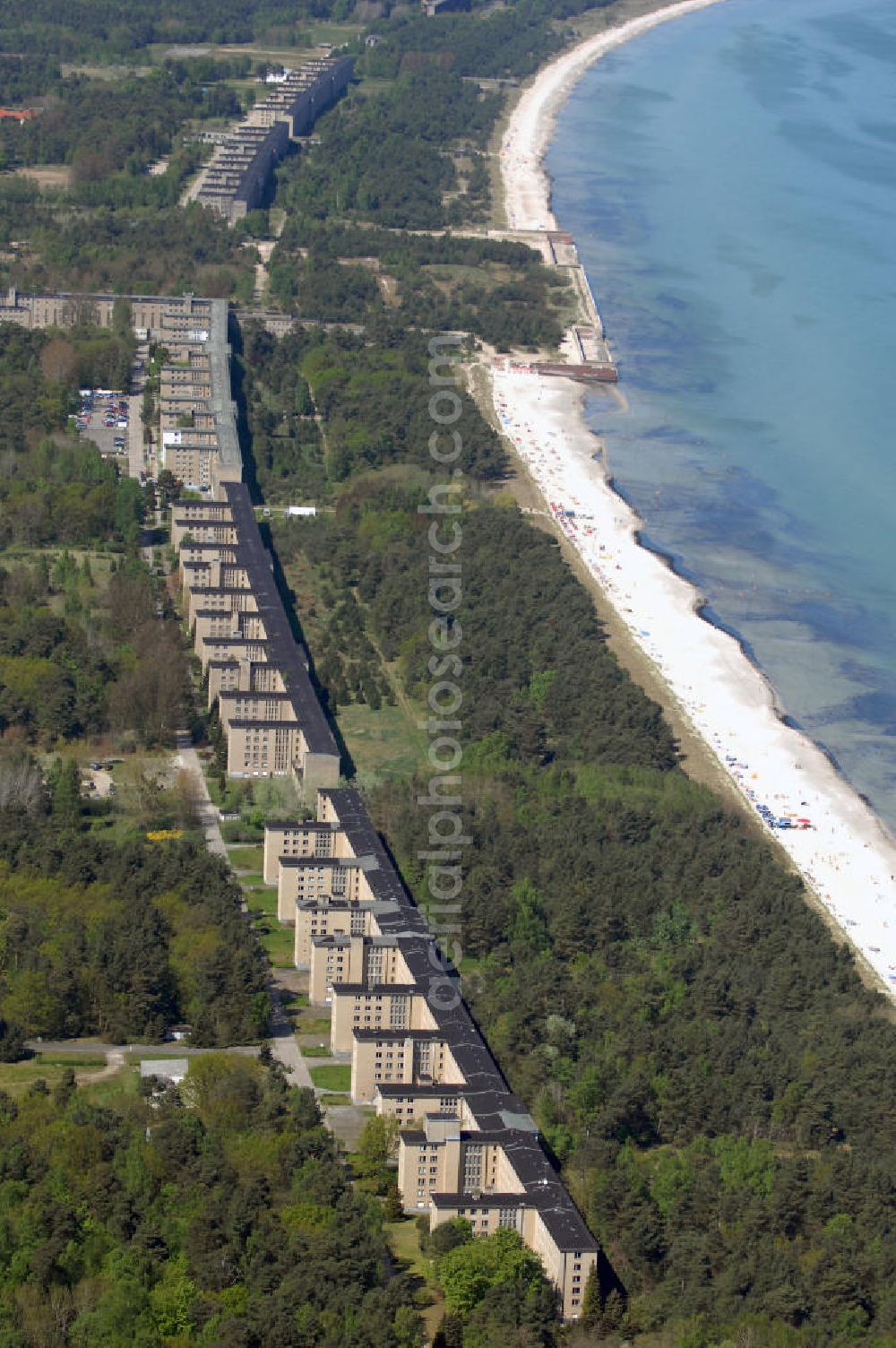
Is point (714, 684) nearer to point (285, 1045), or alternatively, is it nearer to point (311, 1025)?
point (311, 1025)

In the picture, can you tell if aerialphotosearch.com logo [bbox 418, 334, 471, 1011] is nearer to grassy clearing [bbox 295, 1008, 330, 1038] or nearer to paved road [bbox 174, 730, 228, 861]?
grassy clearing [bbox 295, 1008, 330, 1038]

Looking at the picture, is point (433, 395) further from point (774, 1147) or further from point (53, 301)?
point (774, 1147)

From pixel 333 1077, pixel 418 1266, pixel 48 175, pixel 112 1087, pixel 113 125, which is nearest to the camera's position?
pixel 418 1266

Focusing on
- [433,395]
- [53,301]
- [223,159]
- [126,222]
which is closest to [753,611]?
[433,395]

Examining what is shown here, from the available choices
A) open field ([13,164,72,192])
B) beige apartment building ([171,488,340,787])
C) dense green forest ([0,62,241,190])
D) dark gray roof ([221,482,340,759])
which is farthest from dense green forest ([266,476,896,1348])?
dense green forest ([0,62,241,190])

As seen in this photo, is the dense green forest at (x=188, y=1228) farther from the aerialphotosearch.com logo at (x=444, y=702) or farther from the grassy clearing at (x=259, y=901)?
the grassy clearing at (x=259, y=901)

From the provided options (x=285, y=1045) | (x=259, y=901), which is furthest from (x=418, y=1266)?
(x=259, y=901)
